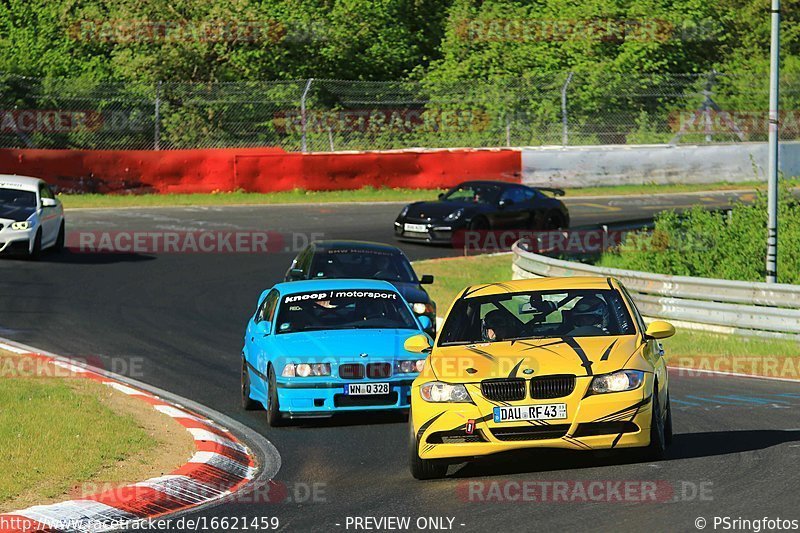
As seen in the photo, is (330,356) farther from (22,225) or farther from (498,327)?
(22,225)

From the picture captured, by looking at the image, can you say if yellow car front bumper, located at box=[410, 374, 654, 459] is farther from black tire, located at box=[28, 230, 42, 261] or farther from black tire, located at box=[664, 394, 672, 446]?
black tire, located at box=[28, 230, 42, 261]

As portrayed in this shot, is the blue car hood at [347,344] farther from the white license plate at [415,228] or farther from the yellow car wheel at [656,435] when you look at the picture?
the white license plate at [415,228]

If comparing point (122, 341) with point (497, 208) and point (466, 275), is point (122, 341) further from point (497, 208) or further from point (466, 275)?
point (497, 208)

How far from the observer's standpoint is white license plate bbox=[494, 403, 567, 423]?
9664 mm

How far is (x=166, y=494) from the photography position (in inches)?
378

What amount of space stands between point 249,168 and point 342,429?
23.4 meters

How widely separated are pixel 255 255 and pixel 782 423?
1652cm

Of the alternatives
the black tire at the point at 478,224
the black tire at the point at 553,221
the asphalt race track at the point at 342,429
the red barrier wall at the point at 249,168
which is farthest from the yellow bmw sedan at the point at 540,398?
the red barrier wall at the point at 249,168

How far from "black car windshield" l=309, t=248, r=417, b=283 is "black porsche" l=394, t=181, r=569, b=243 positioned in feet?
29.5

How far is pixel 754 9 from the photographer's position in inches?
2089

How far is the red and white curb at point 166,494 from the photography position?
8.55m

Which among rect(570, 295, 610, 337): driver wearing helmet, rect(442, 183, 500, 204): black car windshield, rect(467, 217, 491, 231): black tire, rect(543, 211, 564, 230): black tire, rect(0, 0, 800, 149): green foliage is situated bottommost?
rect(543, 211, 564, 230): black tire

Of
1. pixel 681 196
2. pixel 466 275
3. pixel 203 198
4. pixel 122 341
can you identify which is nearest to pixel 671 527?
pixel 122 341

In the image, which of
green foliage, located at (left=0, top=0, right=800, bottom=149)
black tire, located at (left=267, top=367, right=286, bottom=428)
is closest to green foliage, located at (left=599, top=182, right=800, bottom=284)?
black tire, located at (left=267, top=367, right=286, bottom=428)
